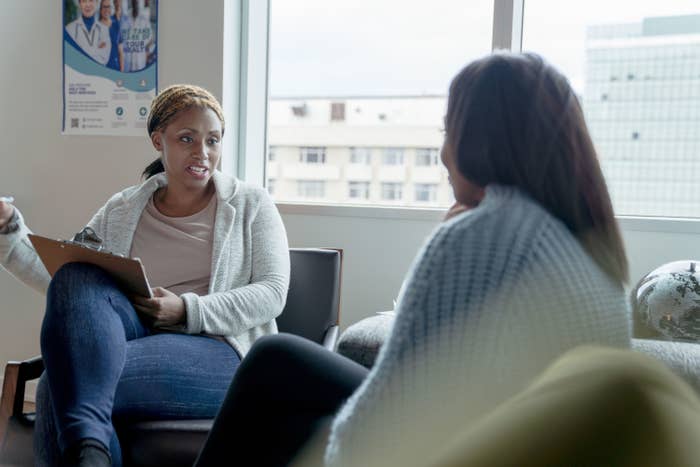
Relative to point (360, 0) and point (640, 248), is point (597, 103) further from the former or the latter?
point (360, 0)

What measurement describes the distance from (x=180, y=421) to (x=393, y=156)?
134 centimetres

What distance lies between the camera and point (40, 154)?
2.79 m

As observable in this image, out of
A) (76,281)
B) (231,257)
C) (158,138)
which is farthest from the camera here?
(158,138)

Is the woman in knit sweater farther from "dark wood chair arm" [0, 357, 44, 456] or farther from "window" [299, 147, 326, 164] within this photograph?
"window" [299, 147, 326, 164]

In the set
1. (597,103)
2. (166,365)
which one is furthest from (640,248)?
(166,365)

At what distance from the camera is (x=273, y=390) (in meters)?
1.14

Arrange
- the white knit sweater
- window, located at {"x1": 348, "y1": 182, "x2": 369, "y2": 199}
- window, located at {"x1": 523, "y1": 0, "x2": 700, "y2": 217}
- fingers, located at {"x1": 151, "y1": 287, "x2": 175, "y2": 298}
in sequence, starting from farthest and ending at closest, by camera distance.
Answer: window, located at {"x1": 348, "y1": 182, "x2": 369, "y2": 199}, window, located at {"x1": 523, "y1": 0, "x2": 700, "y2": 217}, fingers, located at {"x1": 151, "y1": 287, "x2": 175, "y2": 298}, the white knit sweater

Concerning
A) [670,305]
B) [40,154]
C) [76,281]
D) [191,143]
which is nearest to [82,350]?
[76,281]

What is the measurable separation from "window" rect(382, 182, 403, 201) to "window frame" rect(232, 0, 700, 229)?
80 millimetres

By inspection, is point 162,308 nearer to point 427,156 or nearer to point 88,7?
point 427,156

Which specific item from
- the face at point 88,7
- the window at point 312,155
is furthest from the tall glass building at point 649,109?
the face at point 88,7

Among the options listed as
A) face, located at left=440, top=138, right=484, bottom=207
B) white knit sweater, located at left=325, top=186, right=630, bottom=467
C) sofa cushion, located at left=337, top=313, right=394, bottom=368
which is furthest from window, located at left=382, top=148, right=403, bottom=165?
white knit sweater, located at left=325, top=186, right=630, bottom=467

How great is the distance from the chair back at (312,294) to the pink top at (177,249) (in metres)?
0.24

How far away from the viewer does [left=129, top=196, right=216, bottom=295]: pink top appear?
189 cm
